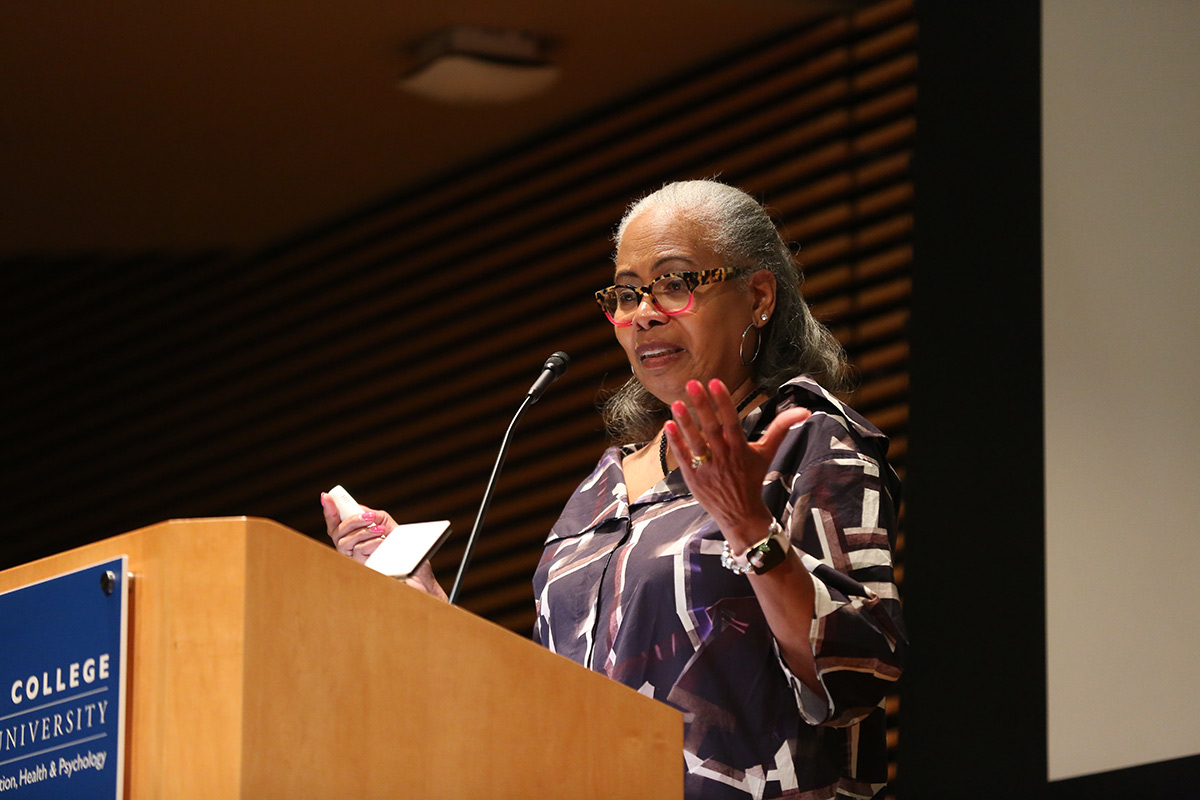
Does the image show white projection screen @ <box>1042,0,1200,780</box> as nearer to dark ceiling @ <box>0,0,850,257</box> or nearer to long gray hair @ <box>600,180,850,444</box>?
dark ceiling @ <box>0,0,850,257</box>

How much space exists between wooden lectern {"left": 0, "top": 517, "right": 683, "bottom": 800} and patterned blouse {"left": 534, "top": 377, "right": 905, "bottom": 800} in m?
0.45

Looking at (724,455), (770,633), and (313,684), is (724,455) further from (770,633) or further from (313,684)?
(313,684)

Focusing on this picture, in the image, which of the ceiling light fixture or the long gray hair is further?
the ceiling light fixture

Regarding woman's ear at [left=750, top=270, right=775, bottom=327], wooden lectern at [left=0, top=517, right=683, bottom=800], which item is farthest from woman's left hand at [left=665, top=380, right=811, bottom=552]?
woman's ear at [left=750, top=270, right=775, bottom=327]

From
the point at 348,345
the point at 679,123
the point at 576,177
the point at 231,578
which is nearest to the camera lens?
the point at 231,578

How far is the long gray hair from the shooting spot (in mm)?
2240

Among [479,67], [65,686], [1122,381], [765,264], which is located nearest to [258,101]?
[479,67]

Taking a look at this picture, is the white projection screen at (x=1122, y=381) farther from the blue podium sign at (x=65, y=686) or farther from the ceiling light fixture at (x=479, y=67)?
the blue podium sign at (x=65, y=686)

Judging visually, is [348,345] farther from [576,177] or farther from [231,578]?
[231,578]

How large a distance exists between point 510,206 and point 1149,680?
3.20 metres

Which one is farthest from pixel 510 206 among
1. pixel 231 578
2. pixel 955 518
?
pixel 231 578

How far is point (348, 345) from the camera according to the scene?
6.12m

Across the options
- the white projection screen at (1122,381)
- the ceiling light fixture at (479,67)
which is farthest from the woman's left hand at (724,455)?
→ the ceiling light fixture at (479,67)

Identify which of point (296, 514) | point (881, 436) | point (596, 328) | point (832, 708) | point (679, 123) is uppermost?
point (679, 123)
